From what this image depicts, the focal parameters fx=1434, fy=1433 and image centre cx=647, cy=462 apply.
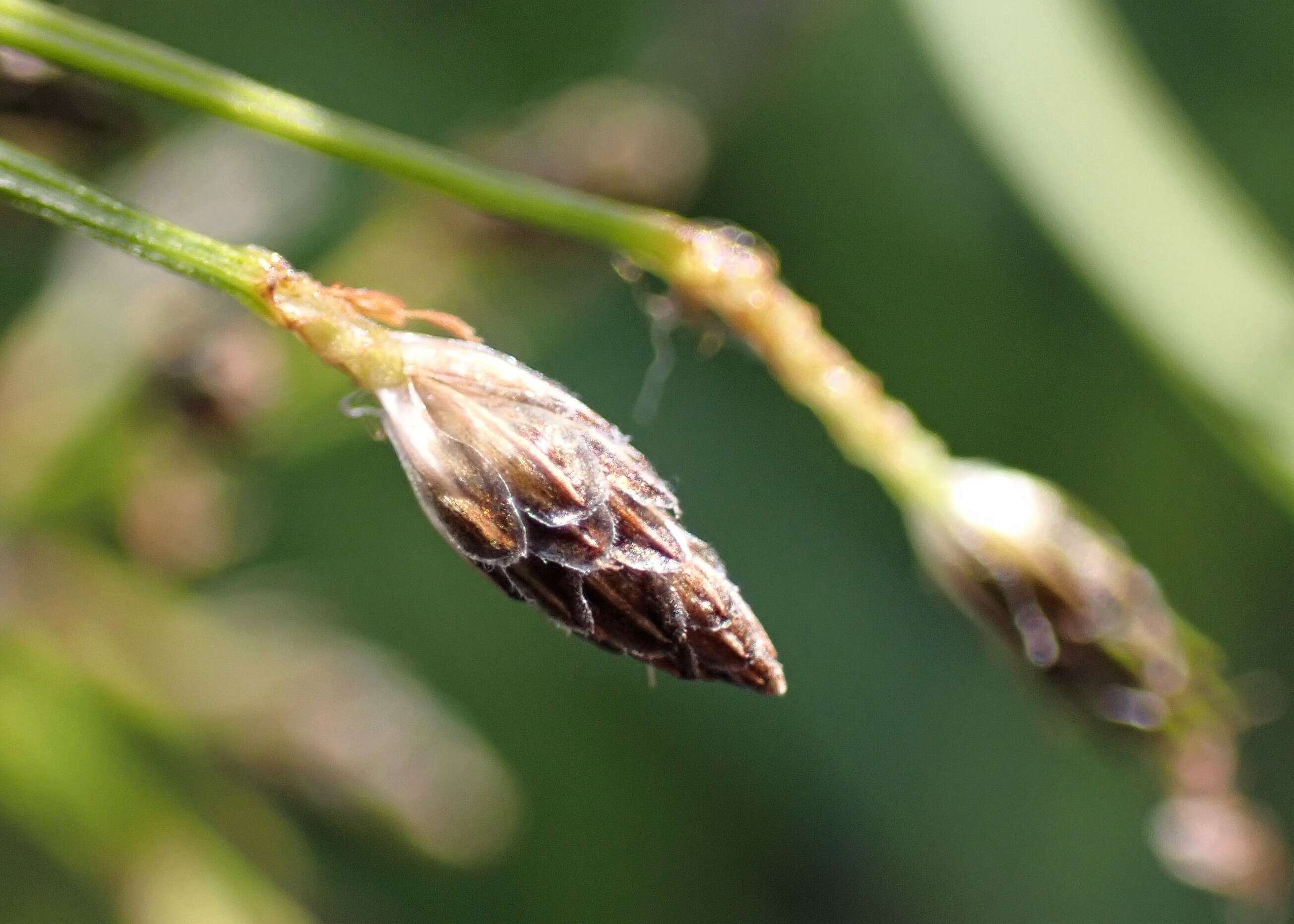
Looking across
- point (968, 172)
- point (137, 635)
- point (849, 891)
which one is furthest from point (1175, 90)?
point (137, 635)

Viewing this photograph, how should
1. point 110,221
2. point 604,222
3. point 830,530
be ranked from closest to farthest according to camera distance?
point 110,221, point 604,222, point 830,530

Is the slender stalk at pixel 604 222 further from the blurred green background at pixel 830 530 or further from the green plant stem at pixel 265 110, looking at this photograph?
the blurred green background at pixel 830 530

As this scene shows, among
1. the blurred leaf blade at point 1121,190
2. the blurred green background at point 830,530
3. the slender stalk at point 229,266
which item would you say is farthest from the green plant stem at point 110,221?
the blurred green background at point 830,530

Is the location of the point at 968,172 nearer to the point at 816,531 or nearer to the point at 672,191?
the point at 816,531

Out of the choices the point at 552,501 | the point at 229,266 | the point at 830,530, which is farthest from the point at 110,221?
the point at 830,530

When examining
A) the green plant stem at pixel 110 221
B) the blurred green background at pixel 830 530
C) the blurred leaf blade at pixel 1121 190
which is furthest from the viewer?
the blurred green background at pixel 830 530

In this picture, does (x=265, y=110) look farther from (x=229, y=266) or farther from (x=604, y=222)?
(x=604, y=222)

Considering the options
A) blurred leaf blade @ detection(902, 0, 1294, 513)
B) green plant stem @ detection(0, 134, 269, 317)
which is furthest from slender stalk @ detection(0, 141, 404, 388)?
blurred leaf blade @ detection(902, 0, 1294, 513)
